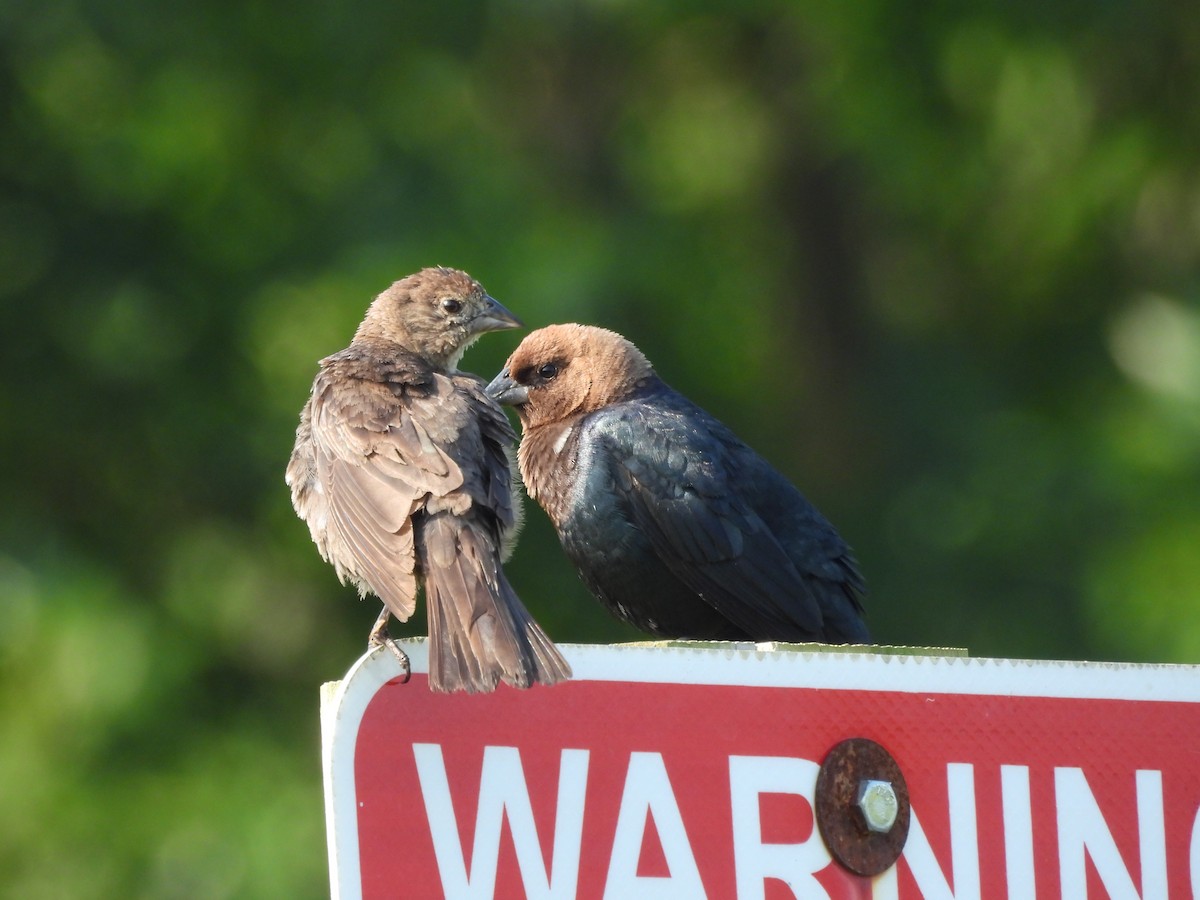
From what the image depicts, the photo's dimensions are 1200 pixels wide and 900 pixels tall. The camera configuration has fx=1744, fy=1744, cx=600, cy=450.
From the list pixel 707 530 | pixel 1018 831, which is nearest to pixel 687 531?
pixel 707 530

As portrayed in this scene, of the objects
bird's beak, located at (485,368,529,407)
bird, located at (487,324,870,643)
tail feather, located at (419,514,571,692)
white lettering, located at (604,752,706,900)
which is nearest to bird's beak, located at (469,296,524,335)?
bird's beak, located at (485,368,529,407)

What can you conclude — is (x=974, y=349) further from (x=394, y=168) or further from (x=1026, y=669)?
(x=1026, y=669)

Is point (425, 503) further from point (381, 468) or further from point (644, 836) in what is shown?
point (644, 836)

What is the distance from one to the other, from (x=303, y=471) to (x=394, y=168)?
4.45 metres

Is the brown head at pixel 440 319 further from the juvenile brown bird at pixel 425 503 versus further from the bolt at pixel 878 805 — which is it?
the bolt at pixel 878 805

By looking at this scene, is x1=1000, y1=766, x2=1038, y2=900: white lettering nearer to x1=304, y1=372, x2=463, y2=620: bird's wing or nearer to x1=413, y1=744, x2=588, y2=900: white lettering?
x1=413, y1=744, x2=588, y2=900: white lettering

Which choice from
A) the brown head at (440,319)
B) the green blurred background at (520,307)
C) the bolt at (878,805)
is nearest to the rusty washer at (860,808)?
the bolt at (878,805)

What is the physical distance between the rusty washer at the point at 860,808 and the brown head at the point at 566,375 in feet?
5.93

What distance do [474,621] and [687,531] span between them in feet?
4.04

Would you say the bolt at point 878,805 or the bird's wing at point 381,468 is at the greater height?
the bird's wing at point 381,468

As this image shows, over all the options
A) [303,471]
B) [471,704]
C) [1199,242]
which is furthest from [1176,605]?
[471,704]

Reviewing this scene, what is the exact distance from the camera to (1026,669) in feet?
7.75

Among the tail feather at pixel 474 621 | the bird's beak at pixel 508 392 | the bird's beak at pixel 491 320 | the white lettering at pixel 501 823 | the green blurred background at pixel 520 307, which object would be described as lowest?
the white lettering at pixel 501 823

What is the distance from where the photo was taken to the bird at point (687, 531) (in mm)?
3561
